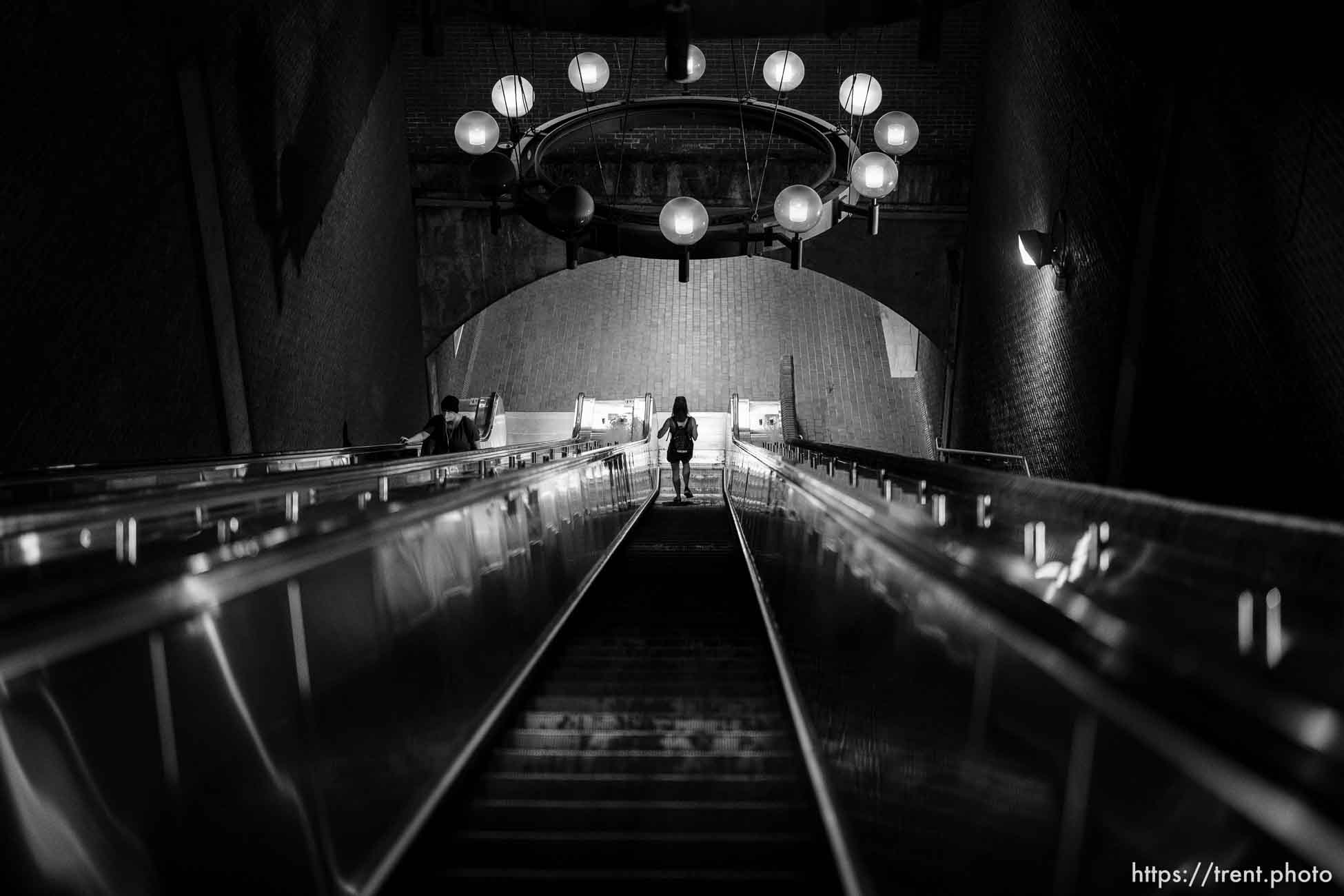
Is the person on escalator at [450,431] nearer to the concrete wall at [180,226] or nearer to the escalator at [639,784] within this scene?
the concrete wall at [180,226]

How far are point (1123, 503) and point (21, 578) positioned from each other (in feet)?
6.79

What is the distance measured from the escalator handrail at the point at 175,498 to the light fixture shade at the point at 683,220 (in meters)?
3.07

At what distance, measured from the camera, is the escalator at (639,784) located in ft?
7.06

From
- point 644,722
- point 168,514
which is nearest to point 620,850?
point 644,722

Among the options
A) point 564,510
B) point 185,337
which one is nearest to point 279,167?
point 185,337

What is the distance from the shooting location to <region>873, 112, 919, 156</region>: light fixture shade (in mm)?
7023

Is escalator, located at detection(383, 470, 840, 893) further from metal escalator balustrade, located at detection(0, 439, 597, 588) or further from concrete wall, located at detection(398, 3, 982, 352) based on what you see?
concrete wall, located at detection(398, 3, 982, 352)

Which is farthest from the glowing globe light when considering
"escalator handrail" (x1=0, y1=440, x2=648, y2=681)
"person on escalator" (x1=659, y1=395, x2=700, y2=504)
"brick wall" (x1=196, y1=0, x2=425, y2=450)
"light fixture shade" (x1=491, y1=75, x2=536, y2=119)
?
"escalator handrail" (x1=0, y1=440, x2=648, y2=681)

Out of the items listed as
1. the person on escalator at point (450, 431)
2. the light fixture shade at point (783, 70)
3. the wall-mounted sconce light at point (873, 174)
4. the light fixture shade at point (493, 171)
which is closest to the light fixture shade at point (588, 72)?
the light fixture shade at point (493, 171)

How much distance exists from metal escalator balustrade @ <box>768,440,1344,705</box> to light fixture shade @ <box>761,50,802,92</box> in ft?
17.5

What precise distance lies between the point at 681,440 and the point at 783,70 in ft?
12.6

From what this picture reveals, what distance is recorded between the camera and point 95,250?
17.2 feet

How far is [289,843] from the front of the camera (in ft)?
5.11

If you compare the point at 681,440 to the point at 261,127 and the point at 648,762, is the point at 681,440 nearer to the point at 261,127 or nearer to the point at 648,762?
the point at 261,127
